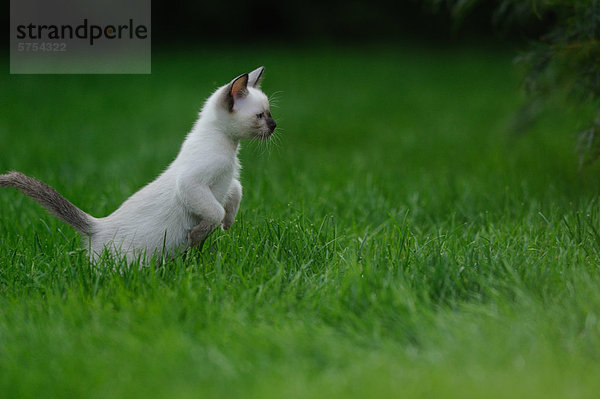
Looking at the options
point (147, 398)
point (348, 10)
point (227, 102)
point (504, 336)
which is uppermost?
point (348, 10)

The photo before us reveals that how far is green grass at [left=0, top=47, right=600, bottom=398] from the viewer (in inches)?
84.8

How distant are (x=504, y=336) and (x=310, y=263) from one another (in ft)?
3.29

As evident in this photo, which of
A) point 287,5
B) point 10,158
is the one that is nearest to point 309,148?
point 10,158

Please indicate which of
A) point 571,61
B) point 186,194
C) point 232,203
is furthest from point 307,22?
point 186,194

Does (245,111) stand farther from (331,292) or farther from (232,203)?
(331,292)

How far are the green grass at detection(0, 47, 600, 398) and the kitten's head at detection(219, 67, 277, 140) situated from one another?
0.46 m

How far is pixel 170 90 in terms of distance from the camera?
1023cm

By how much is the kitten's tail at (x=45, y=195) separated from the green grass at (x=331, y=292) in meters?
0.19

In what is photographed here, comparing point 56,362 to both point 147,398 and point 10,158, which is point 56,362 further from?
point 10,158

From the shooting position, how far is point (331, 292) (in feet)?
8.89

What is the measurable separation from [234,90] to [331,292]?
40.2 inches

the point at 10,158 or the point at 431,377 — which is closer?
the point at 431,377

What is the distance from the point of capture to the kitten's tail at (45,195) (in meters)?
3.00

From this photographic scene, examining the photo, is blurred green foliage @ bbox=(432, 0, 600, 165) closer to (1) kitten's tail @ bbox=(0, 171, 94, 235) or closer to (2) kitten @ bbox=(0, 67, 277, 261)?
(2) kitten @ bbox=(0, 67, 277, 261)
